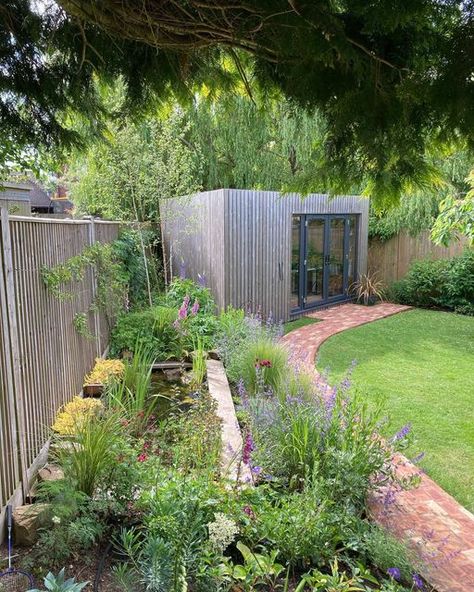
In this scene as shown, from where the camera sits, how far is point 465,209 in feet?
21.4

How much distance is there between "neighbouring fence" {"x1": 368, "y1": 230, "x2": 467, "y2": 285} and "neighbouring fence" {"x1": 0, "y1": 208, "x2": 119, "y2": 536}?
9.51 meters

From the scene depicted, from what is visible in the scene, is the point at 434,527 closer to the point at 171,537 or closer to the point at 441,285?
the point at 171,537

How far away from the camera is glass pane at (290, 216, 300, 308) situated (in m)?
9.34

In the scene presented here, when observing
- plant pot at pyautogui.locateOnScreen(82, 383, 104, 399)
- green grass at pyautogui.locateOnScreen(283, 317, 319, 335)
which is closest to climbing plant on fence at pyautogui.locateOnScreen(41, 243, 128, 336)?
plant pot at pyautogui.locateOnScreen(82, 383, 104, 399)

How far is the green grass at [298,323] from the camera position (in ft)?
28.5

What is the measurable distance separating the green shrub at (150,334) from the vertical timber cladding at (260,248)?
1.95 meters

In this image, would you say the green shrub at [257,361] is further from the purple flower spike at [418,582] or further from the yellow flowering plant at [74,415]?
the purple flower spike at [418,582]

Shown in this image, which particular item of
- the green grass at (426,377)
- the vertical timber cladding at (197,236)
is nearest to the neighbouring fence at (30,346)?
the green grass at (426,377)

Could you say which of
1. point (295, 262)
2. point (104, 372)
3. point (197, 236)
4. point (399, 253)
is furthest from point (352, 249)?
point (104, 372)

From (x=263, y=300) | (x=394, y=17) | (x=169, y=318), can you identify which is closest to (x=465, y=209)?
(x=263, y=300)

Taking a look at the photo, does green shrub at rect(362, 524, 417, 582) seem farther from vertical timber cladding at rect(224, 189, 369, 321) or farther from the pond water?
vertical timber cladding at rect(224, 189, 369, 321)

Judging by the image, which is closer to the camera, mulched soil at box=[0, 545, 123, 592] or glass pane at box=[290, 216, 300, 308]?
mulched soil at box=[0, 545, 123, 592]

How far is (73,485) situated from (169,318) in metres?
3.77

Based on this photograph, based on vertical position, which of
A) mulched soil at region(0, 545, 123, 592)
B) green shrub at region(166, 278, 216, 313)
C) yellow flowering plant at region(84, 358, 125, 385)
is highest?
green shrub at region(166, 278, 216, 313)
